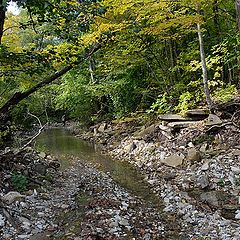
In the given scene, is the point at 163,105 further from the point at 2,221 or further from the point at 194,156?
the point at 2,221

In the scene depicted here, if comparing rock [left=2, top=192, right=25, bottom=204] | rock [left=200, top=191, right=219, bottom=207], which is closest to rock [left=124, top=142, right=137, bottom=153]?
rock [left=200, top=191, right=219, bottom=207]

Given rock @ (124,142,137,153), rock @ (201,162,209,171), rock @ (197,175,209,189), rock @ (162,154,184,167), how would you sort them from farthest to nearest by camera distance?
rock @ (124,142,137,153) → rock @ (162,154,184,167) → rock @ (201,162,209,171) → rock @ (197,175,209,189)

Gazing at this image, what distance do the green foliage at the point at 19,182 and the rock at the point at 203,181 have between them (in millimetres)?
4206

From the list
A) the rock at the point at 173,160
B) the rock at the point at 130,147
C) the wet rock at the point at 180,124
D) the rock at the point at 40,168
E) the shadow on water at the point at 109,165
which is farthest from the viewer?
the rock at the point at 130,147

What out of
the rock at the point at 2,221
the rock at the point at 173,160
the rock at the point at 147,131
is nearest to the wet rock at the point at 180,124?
the rock at the point at 147,131

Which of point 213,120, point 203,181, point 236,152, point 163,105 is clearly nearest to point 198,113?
point 213,120

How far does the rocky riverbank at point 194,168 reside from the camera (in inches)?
231

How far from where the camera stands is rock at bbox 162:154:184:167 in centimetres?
974

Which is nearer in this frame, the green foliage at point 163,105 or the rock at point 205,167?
the rock at point 205,167

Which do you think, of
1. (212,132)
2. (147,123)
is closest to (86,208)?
(212,132)

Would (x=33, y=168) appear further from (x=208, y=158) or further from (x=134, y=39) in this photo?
(x=134, y=39)

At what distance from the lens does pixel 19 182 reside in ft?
23.5

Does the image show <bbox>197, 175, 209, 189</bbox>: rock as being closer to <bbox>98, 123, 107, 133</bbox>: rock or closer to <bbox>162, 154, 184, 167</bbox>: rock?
<bbox>162, 154, 184, 167</bbox>: rock

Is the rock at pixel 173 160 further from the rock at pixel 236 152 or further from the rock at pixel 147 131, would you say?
the rock at pixel 147 131
